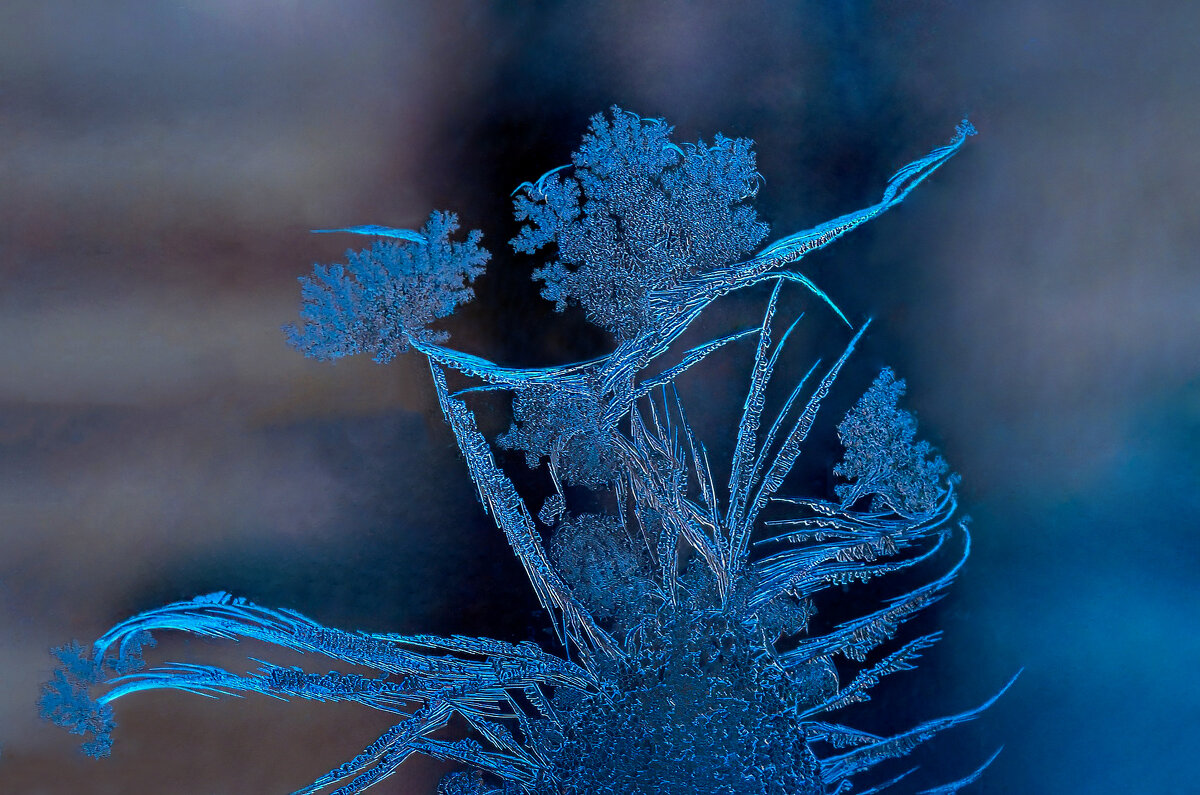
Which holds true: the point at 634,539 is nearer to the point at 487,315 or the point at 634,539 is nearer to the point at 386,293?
the point at 487,315

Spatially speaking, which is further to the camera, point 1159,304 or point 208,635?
point 1159,304

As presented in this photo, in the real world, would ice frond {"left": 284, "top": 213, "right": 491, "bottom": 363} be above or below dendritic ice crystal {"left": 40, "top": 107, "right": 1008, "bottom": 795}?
above

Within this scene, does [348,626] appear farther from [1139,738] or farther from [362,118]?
[1139,738]

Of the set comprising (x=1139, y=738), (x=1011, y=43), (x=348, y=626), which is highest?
(x=1011, y=43)

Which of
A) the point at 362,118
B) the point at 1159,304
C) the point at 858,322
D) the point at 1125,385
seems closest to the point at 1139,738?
the point at 1125,385

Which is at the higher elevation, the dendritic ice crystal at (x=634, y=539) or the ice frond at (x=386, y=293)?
the ice frond at (x=386, y=293)

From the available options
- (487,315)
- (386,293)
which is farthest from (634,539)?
(386,293)
